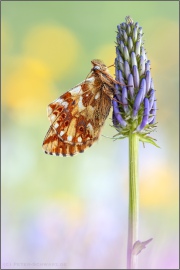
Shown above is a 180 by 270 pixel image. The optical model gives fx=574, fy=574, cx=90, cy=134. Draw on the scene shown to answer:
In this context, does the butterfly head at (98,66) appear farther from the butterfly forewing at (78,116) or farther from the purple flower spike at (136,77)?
the purple flower spike at (136,77)

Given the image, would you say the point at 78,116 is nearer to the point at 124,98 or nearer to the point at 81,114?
the point at 81,114

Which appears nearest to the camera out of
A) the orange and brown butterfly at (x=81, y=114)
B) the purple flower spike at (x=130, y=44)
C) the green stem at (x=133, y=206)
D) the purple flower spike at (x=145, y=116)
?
the green stem at (x=133, y=206)

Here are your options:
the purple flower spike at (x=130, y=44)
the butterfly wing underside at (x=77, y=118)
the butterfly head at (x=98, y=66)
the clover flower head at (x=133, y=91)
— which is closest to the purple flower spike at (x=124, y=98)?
the clover flower head at (x=133, y=91)

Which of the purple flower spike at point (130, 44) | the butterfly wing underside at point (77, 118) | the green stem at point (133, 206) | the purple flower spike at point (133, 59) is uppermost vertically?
the purple flower spike at point (130, 44)

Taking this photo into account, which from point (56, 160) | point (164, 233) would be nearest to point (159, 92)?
point (56, 160)

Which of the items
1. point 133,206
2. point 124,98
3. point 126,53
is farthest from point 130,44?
point 133,206
